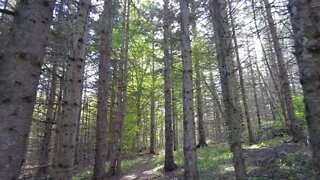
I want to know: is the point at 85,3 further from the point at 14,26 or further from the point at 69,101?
the point at 14,26

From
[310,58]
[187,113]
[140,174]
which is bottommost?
[140,174]

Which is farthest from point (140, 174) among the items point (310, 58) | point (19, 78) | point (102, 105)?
point (19, 78)

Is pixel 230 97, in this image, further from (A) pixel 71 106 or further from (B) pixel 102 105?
(B) pixel 102 105

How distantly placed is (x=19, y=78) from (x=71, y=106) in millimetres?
2713

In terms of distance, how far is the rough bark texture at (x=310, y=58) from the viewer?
1.89m

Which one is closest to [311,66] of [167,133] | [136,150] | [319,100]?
[319,100]

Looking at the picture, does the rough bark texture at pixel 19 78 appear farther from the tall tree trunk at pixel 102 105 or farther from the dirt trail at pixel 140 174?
the dirt trail at pixel 140 174

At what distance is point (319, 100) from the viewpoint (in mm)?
1886

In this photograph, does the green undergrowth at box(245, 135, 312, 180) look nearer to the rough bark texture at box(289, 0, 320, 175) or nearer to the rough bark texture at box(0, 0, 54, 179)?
the rough bark texture at box(289, 0, 320, 175)

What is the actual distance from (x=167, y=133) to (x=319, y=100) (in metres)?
10.9

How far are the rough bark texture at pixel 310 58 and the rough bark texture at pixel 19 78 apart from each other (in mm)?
1909

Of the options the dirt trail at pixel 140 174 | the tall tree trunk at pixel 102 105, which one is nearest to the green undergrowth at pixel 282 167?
the dirt trail at pixel 140 174

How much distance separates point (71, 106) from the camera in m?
4.21

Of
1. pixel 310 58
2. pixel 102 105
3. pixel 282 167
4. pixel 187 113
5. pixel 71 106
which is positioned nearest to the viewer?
pixel 310 58
